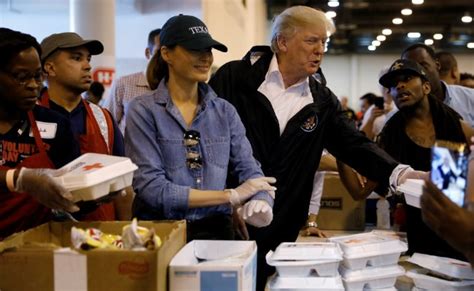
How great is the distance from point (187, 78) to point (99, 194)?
2.11ft

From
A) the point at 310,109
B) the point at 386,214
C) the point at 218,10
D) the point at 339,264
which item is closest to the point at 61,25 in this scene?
the point at 218,10

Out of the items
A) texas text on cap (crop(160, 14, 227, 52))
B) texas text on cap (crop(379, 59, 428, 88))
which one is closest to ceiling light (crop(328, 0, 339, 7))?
texas text on cap (crop(379, 59, 428, 88))

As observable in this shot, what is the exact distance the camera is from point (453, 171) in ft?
4.72

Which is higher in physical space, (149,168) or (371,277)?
(149,168)

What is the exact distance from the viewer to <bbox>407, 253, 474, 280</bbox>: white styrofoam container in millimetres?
1896

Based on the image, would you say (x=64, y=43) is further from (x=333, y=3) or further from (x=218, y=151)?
(x=333, y=3)

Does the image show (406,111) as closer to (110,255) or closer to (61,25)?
(110,255)

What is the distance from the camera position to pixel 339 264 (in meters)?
1.93

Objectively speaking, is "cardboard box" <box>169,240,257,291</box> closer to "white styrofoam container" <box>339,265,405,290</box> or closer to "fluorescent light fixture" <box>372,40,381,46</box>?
"white styrofoam container" <box>339,265,405,290</box>

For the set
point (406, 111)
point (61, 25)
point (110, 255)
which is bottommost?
point (110, 255)

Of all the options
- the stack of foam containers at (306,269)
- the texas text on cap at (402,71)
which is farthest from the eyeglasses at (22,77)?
the texas text on cap at (402,71)

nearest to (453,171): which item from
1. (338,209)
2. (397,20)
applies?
(338,209)

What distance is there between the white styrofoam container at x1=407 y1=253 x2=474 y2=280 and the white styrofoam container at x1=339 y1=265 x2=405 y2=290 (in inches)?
3.9

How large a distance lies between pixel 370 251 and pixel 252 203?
400 millimetres
